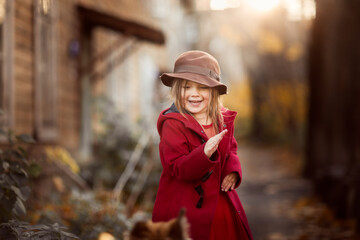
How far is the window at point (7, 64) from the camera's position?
6.70 metres

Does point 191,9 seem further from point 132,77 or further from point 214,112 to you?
point 214,112

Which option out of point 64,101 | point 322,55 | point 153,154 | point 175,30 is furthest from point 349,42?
point 175,30

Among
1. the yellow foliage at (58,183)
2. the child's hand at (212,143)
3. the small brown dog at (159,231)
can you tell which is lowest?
the yellow foliage at (58,183)

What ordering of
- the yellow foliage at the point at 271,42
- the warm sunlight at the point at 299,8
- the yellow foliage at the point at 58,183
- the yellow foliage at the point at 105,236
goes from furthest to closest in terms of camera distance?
the yellow foliage at the point at 271,42
the warm sunlight at the point at 299,8
the yellow foliage at the point at 58,183
the yellow foliage at the point at 105,236

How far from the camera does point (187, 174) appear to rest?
102 inches

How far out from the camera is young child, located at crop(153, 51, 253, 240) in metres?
2.65

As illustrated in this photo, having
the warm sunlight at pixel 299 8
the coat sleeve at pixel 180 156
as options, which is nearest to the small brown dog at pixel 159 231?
the coat sleeve at pixel 180 156

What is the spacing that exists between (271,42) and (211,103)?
62.5ft

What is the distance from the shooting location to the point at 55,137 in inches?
328

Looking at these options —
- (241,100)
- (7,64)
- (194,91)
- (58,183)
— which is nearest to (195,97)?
(194,91)

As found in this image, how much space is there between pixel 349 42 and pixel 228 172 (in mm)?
6611

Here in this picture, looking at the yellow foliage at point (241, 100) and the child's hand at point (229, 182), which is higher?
the yellow foliage at point (241, 100)

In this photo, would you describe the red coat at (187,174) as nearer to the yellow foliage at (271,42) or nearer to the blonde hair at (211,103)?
the blonde hair at (211,103)

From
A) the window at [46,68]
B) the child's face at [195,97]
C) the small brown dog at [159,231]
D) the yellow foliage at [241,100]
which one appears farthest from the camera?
the yellow foliage at [241,100]
